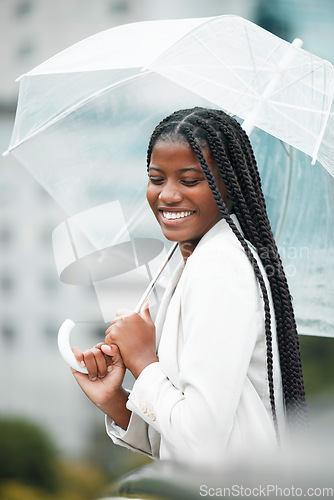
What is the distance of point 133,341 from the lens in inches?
50.6

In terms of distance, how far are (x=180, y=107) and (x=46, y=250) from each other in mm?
2057

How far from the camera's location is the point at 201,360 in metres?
1.06

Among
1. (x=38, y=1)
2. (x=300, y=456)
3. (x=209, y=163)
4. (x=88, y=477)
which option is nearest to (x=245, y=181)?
(x=209, y=163)

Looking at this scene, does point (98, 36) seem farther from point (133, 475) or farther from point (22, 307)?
point (22, 307)

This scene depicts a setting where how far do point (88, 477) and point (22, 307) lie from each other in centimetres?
116

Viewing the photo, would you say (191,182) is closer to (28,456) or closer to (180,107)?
(180,107)

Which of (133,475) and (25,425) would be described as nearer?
→ (133,475)

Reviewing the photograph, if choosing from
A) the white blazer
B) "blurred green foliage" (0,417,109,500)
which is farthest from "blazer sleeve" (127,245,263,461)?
"blurred green foliage" (0,417,109,500)

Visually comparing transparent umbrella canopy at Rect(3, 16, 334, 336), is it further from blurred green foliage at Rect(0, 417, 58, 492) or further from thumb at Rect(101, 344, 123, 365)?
blurred green foliage at Rect(0, 417, 58, 492)

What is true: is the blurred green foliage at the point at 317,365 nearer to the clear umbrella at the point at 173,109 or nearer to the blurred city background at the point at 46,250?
the blurred city background at the point at 46,250

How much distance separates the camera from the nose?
49.5 inches

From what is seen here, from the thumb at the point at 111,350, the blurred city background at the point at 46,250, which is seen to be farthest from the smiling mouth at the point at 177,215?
the blurred city background at the point at 46,250

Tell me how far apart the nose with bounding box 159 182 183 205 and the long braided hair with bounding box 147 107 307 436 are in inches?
2.8

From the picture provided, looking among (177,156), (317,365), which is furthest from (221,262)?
(317,365)
